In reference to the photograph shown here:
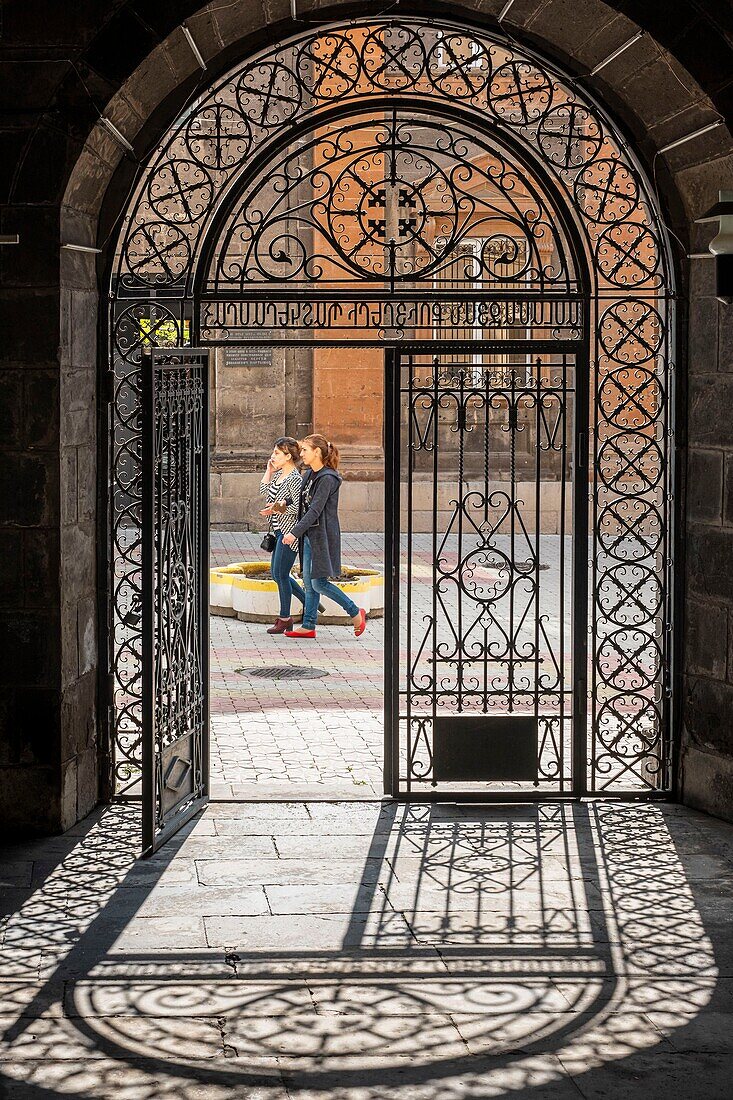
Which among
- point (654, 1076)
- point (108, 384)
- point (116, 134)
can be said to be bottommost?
point (654, 1076)

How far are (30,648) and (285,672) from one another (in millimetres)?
4496

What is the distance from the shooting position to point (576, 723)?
8266mm

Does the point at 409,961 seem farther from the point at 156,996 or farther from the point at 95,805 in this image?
the point at 95,805

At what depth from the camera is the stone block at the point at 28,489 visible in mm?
7359

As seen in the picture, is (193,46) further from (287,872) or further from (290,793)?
(287,872)

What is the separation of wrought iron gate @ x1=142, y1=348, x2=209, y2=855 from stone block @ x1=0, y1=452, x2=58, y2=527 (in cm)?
50

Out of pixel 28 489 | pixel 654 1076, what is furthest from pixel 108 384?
pixel 654 1076

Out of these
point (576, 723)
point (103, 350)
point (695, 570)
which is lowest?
point (576, 723)

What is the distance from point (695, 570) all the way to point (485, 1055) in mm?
3669

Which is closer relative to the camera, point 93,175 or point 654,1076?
point 654,1076

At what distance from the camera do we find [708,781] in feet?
26.2

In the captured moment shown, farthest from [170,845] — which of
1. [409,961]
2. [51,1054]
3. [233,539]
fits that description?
[233,539]

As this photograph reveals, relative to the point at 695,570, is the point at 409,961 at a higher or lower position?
lower

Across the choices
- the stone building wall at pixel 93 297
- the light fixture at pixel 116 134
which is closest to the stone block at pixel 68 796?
the stone building wall at pixel 93 297
